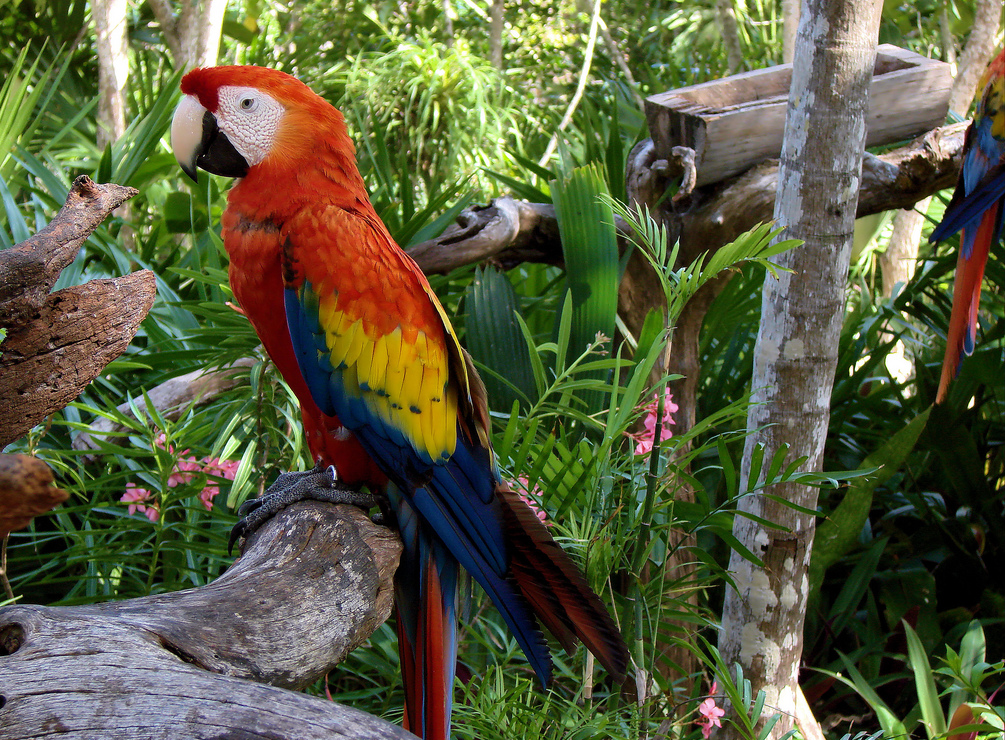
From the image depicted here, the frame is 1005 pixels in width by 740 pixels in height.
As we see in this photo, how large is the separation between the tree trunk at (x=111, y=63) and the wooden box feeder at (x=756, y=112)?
5.81 feet

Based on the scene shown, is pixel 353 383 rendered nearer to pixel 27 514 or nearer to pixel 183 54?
pixel 27 514

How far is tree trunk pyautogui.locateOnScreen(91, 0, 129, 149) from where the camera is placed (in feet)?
7.98

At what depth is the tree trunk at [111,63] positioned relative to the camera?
2432mm

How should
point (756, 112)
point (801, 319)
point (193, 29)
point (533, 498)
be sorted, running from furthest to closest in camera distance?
point (193, 29)
point (756, 112)
point (801, 319)
point (533, 498)

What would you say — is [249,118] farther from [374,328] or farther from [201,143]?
[374,328]

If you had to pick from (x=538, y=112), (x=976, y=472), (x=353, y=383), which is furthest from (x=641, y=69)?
(x=353, y=383)

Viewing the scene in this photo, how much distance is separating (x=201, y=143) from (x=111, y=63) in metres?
1.79

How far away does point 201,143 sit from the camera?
1.03 m

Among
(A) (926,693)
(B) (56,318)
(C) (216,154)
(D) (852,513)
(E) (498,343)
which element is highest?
(C) (216,154)

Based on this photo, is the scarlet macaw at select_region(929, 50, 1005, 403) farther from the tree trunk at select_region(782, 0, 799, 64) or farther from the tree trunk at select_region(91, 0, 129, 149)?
the tree trunk at select_region(91, 0, 129, 149)

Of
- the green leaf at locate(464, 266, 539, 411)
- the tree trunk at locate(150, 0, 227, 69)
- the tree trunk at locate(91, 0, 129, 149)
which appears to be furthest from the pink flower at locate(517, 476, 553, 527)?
the tree trunk at locate(91, 0, 129, 149)

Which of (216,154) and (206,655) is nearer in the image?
(206,655)

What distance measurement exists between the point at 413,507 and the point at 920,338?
2158 millimetres

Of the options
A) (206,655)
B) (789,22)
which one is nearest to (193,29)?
(789,22)
